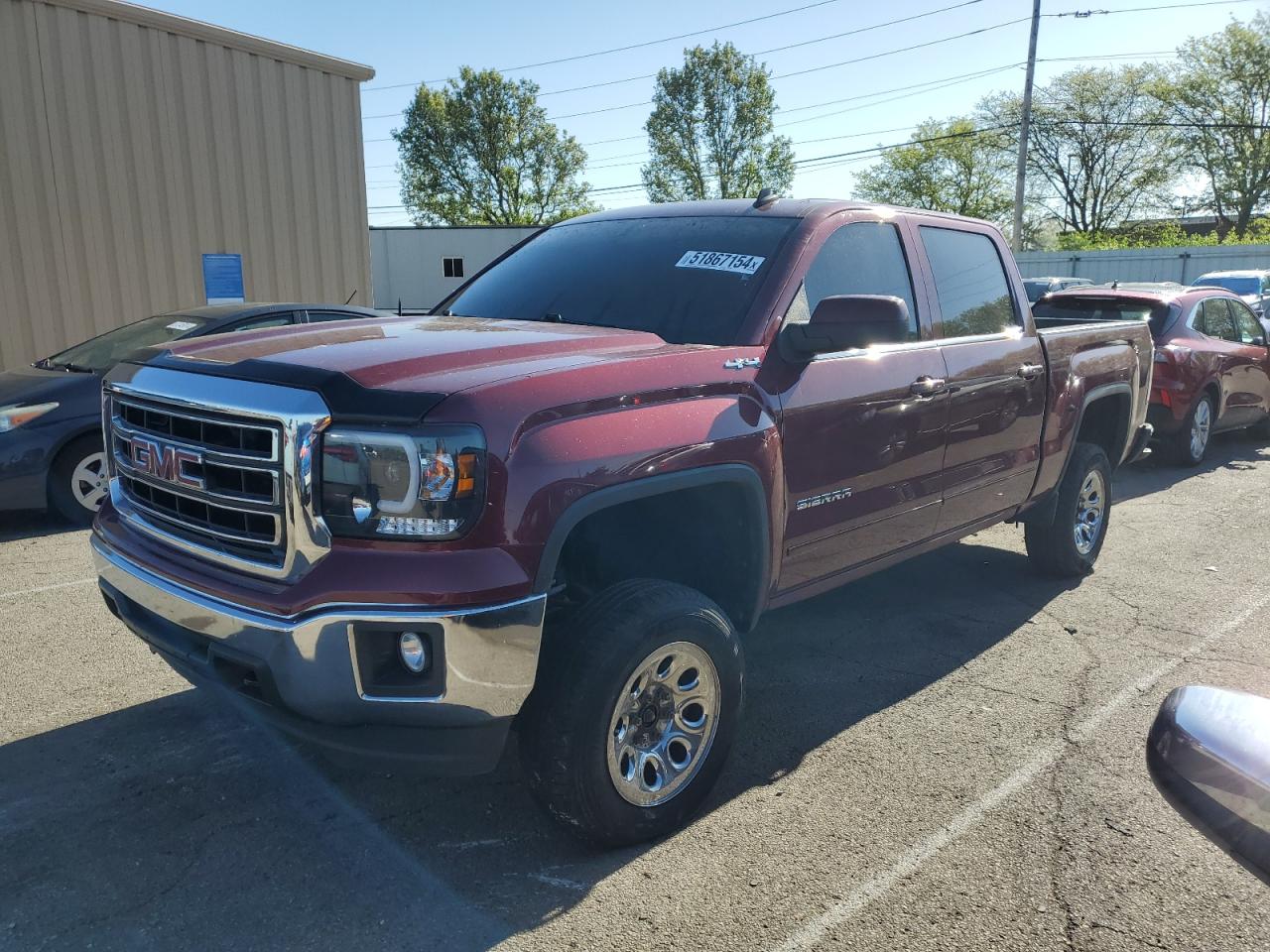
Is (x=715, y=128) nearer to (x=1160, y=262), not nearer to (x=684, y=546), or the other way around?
(x=1160, y=262)

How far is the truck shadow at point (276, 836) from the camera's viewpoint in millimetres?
2643

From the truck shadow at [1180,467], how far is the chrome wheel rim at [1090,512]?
8.29 feet

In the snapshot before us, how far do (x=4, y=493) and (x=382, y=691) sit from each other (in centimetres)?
533

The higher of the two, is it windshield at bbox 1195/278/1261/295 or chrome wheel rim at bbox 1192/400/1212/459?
windshield at bbox 1195/278/1261/295

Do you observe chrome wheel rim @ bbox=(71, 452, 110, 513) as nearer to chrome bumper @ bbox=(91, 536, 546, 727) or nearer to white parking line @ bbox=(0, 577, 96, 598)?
white parking line @ bbox=(0, 577, 96, 598)

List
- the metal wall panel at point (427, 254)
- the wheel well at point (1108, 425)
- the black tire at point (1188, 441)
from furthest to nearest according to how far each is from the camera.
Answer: the metal wall panel at point (427, 254)
the black tire at point (1188, 441)
the wheel well at point (1108, 425)

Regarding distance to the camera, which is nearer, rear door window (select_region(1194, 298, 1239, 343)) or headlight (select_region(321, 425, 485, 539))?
headlight (select_region(321, 425, 485, 539))

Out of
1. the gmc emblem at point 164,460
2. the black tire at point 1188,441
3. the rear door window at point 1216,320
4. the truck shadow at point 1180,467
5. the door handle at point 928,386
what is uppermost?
the door handle at point 928,386

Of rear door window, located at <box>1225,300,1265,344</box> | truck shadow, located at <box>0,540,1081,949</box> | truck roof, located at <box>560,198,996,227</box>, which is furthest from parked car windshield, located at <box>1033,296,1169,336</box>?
truck shadow, located at <box>0,540,1081,949</box>

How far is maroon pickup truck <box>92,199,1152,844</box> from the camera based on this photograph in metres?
2.51

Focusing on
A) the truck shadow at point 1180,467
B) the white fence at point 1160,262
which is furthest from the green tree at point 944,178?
the truck shadow at point 1180,467

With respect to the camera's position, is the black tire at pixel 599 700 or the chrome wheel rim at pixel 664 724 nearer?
the black tire at pixel 599 700

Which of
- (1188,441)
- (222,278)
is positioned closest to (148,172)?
(222,278)

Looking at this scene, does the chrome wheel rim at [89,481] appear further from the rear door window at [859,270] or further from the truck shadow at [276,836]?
the rear door window at [859,270]
